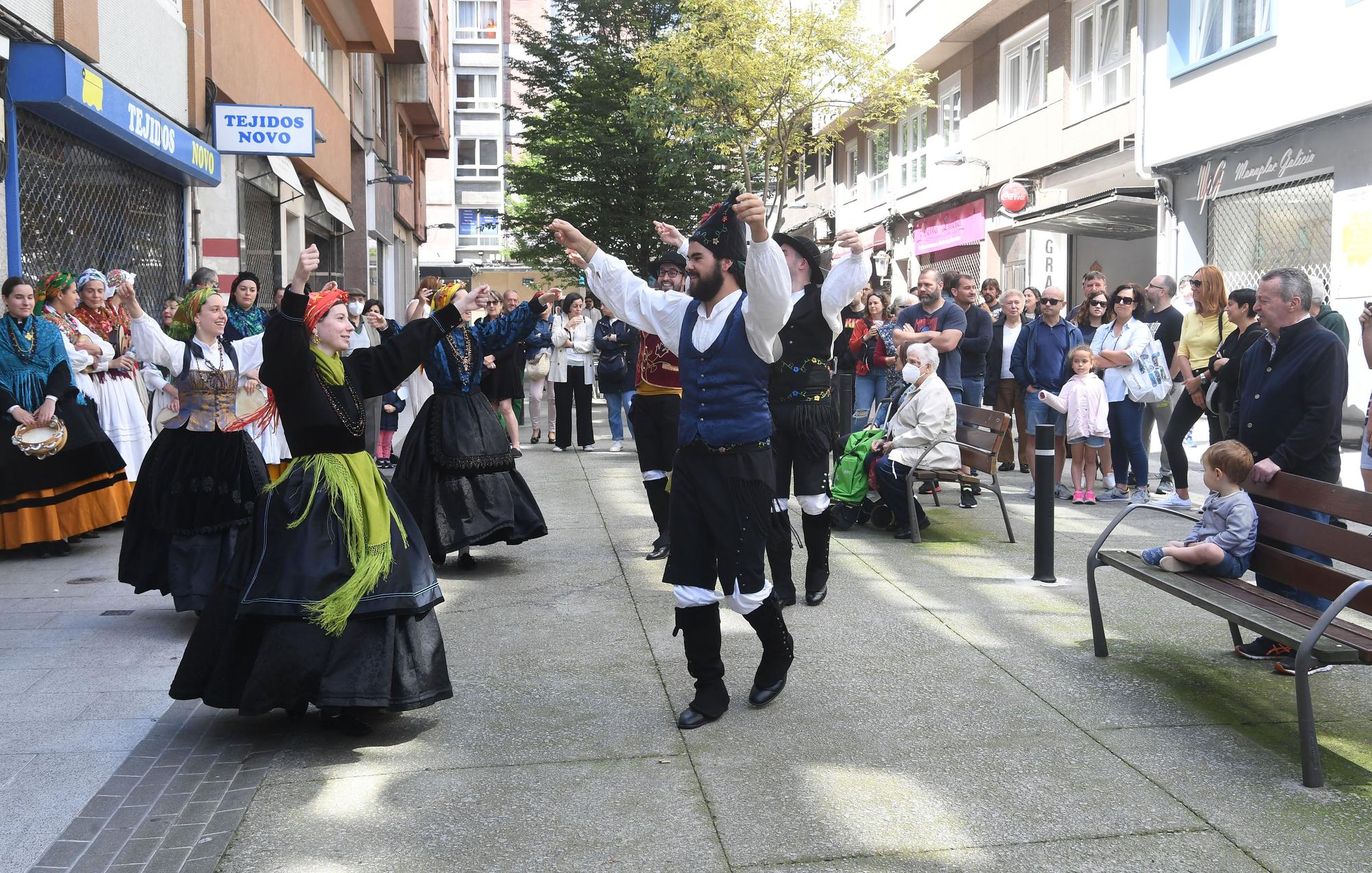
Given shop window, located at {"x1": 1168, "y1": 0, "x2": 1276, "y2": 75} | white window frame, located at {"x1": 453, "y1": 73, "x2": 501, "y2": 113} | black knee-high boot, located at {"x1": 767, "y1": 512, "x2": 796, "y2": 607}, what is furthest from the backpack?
white window frame, located at {"x1": 453, "y1": 73, "x2": 501, "y2": 113}

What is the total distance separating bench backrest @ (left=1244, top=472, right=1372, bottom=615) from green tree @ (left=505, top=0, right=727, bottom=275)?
2410cm

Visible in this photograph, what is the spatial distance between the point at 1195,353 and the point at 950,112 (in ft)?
64.0

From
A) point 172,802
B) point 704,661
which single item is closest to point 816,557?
point 704,661

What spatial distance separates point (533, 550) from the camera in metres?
8.69

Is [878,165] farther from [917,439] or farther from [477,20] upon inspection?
[477,20]

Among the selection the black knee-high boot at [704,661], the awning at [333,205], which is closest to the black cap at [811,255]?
the black knee-high boot at [704,661]

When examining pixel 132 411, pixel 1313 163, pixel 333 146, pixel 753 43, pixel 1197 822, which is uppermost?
A: pixel 753 43

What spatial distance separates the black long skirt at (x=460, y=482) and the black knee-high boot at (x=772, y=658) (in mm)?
3114

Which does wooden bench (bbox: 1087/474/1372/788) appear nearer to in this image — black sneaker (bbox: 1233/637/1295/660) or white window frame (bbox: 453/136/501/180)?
black sneaker (bbox: 1233/637/1295/660)

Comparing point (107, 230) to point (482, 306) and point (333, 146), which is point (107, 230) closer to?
point (482, 306)

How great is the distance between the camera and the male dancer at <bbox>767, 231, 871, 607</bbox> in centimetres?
638

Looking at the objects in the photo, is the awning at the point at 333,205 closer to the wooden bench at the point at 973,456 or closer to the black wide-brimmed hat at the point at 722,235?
the wooden bench at the point at 973,456

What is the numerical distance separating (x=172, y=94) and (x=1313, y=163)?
43.5 feet

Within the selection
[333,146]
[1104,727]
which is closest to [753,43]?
[333,146]
